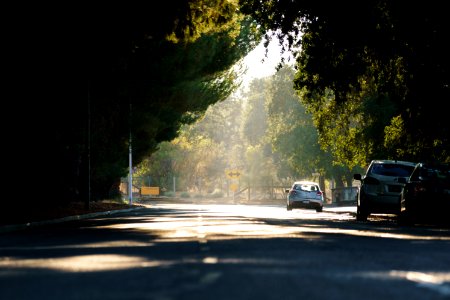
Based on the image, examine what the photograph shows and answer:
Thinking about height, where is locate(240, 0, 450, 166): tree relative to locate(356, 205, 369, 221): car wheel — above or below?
above

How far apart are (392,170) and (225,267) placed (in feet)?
58.2

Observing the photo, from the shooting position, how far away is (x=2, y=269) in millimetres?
10664

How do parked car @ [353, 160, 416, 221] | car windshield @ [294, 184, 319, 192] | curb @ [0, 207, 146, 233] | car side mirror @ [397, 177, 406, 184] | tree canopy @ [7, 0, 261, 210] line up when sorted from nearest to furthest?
curb @ [0, 207, 146, 233] → tree canopy @ [7, 0, 261, 210] → car side mirror @ [397, 177, 406, 184] → parked car @ [353, 160, 416, 221] → car windshield @ [294, 184, 319, 192]

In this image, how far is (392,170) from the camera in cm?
2748

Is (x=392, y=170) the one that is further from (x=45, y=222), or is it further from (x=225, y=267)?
(x=225, y=267)

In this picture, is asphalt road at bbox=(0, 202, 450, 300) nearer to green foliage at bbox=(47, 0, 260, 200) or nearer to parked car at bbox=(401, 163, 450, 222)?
parked car at bbox=(401, 163, 450, 222)

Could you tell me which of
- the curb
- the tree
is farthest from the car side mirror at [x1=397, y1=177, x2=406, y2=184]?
the curb

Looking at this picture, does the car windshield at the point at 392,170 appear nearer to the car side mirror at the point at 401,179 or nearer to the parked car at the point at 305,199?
the car side mirror at the point at 401,179

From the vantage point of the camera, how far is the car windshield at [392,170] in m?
27.3

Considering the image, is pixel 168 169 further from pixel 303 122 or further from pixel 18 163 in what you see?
pixel 18 163

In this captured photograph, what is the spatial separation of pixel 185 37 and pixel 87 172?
13.9 metres

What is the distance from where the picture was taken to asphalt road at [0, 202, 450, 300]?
8219mm

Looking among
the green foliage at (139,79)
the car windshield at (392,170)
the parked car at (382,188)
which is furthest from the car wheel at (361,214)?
the green foliage at (139,79)

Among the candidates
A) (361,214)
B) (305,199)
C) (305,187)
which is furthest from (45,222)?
(305,187)
